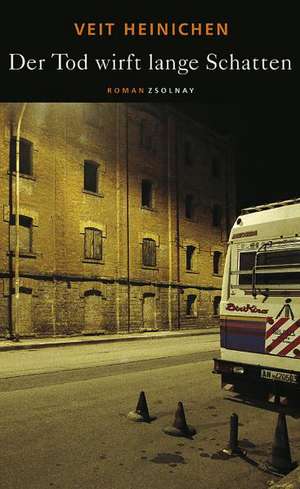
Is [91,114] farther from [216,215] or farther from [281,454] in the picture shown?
[281,454]

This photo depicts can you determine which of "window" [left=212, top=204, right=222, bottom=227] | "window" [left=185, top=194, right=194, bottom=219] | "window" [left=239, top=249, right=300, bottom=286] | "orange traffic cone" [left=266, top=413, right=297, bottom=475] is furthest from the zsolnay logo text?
"window" [left=212, top=204, right=222, bottom=227]

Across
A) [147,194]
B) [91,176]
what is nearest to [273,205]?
[91,176]

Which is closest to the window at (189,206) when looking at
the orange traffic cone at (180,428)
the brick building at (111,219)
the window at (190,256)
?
the brick building at (111,219)

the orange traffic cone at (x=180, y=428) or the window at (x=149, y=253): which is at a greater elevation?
the window at (x=149, y=253)

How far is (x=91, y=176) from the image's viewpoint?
80.8ft

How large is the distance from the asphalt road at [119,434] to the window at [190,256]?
738 inches

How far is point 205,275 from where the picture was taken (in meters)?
30.7

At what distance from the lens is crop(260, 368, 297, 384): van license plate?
270 inches

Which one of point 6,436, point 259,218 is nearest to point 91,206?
point 259,218

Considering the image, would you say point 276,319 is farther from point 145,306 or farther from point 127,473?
point 145,306

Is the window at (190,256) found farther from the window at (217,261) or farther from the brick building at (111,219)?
the window at (217,261)

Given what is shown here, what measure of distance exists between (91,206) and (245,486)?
1998 centimetres

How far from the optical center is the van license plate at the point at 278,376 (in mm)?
6853

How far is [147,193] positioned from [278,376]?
21.4m
